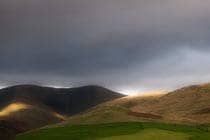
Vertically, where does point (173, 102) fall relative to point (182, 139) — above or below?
above

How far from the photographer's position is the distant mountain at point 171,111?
419 feet

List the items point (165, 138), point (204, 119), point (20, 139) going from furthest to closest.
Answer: point (204, 119)
point (20, 139)
point (165, 138)

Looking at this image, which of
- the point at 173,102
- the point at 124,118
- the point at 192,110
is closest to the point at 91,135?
the point at 124,118

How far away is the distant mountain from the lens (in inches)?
5025

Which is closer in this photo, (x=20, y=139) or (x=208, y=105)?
(x=20, y=139)

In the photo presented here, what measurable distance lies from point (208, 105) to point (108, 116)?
45.0 m

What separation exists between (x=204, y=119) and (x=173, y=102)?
46.8m

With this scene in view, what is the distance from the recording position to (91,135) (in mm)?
88188

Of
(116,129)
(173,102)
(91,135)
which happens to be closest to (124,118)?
(116,129)

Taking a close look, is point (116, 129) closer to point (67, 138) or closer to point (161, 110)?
point (67, 138)

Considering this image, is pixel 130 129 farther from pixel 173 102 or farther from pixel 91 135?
pixel 173 102

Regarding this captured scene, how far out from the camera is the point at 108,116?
4995 inches

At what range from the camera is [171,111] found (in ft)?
532

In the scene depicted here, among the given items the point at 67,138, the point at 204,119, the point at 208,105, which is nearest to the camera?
the point at 67,138
